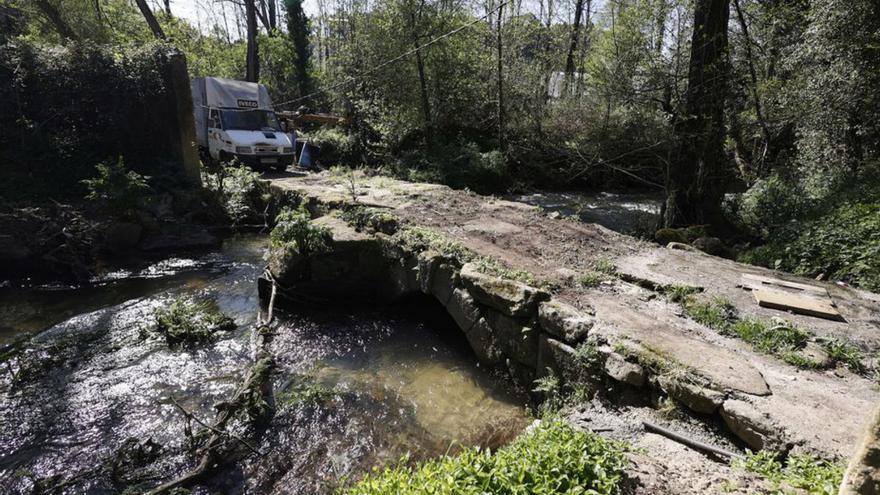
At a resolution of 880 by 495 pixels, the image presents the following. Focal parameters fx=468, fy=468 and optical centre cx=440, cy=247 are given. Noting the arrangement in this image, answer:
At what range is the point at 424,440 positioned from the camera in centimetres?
409

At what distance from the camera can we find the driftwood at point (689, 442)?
276cm

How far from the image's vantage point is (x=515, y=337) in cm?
458

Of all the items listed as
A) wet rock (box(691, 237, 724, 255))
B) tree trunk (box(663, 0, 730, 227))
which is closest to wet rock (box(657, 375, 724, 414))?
wet rock (box(691, 237, 724, 255))

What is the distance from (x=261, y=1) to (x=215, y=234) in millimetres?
28868

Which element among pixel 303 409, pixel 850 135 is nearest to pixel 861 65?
pixel 850 135

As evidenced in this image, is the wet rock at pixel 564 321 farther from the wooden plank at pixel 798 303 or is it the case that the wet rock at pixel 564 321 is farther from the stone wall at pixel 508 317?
the wooden plank at pixel 798 303

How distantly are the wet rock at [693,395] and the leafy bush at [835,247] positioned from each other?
411 centimetres

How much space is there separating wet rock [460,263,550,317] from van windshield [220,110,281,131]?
11.4m

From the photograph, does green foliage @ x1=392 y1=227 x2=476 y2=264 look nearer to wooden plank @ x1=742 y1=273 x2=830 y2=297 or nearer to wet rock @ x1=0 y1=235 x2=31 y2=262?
wooden plank @ x1=742 y1=273 x2=830 y2=297

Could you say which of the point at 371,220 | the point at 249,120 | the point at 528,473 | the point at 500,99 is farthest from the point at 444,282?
the point at 500,99

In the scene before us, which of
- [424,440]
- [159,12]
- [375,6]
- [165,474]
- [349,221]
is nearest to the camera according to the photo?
[165,474]

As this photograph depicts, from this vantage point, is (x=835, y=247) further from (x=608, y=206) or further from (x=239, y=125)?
(x=239, y=125)

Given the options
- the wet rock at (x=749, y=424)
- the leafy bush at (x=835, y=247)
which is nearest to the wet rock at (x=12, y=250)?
the wet rock at (x=749, y=424)

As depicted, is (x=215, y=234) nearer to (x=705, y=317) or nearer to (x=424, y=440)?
(x=424, y=440)
